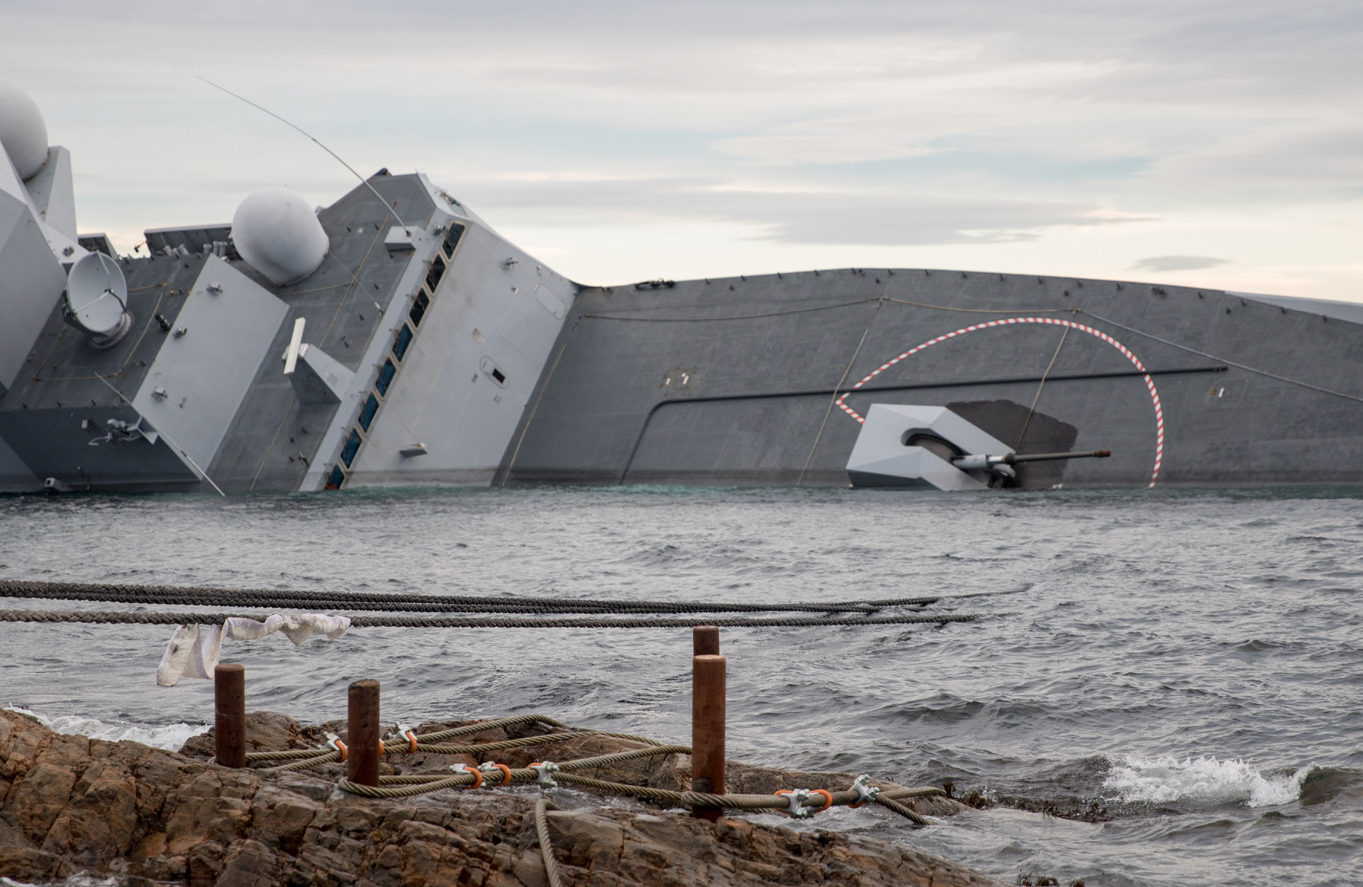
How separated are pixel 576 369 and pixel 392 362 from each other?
5832 mm

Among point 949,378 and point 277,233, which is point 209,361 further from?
point 949,378

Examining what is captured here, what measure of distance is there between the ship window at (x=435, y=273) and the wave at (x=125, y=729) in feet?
79.5

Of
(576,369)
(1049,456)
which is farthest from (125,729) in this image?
(576,369)

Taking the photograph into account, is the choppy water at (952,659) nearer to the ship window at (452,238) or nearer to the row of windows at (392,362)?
the row of windows at (392,362)

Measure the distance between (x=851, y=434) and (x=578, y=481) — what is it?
7.78 metres

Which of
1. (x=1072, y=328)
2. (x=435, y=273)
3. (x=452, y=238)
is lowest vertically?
(x=435, y=273)

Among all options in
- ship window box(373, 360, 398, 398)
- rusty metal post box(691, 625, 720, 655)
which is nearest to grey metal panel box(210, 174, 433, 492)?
ship window box(373, 360, 398, 398)

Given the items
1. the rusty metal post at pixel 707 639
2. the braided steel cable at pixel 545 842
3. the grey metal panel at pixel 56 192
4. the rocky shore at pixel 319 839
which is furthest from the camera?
the grey metal panel at pixel 56 192

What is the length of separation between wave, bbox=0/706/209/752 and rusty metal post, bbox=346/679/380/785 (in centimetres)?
326

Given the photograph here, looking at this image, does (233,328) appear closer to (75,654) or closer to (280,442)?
(280,442)

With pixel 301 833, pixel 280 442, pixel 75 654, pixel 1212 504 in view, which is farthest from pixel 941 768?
pixel 280 442

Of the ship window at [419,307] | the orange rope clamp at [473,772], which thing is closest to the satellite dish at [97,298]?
the ship window at [419,307]

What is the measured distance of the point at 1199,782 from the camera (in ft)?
26.3

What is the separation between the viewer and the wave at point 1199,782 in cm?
779
